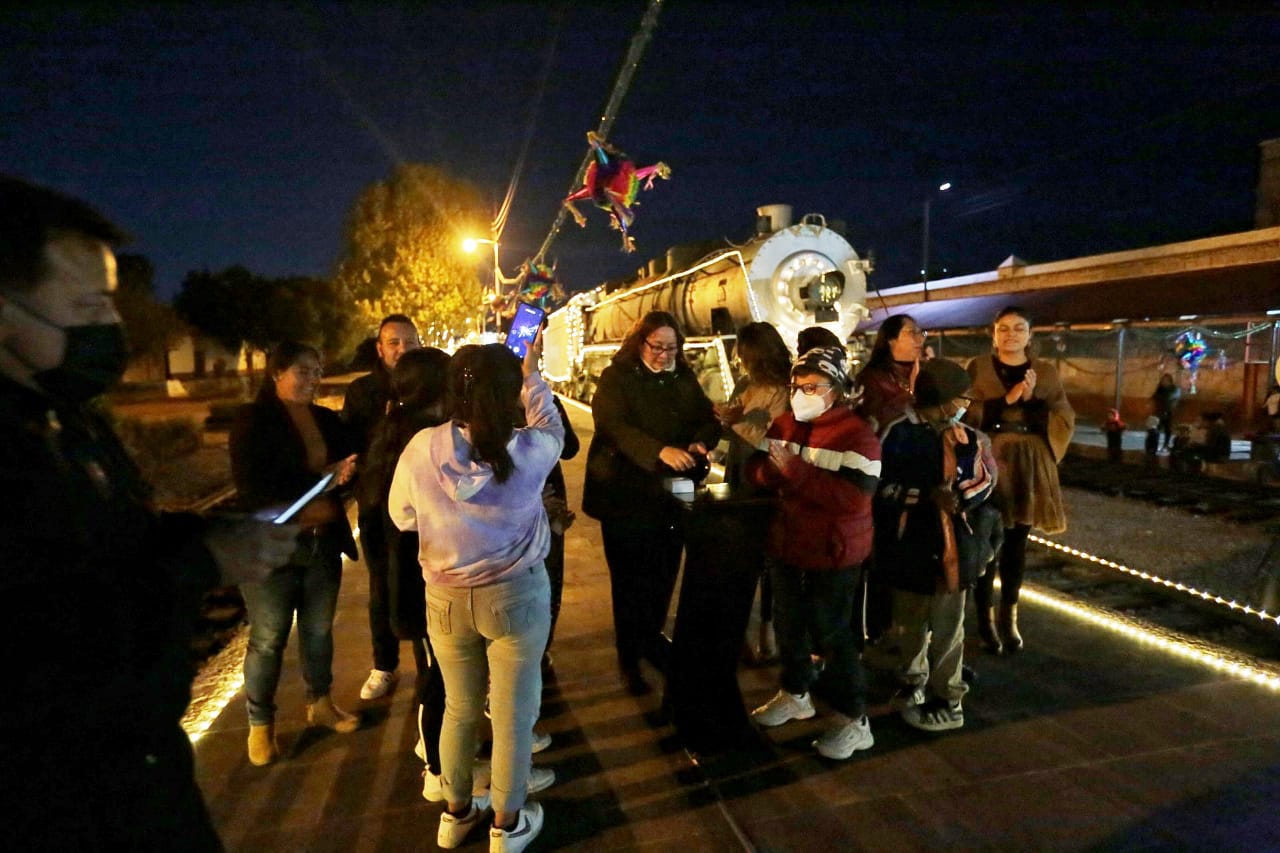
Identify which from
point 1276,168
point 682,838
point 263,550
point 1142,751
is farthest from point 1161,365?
point 263,550

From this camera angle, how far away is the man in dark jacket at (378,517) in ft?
12.6

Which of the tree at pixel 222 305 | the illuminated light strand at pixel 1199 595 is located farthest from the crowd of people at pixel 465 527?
the tree at pixel 222 305

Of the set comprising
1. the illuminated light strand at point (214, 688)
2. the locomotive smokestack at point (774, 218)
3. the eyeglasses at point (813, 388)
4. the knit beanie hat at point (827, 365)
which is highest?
the locomotive smokestack at point (774, 218)

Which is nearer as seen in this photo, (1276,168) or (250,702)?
(250,702)

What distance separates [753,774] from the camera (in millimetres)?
3211

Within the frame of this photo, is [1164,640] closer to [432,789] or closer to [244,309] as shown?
[432,789]

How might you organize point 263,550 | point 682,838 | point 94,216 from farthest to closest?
point 682,838 → point 263,550 → point 94,216

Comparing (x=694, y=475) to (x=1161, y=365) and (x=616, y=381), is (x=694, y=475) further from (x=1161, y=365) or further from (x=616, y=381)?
(x=1161, y=365)

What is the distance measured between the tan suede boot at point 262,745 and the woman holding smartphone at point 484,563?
1085 millimetres

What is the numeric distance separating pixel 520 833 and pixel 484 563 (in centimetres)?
105

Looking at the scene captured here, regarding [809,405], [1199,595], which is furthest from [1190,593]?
[809,405]

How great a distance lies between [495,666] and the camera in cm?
261

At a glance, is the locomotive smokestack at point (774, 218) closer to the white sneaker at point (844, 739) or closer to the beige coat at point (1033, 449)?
the beige coat at point (1033, 449)

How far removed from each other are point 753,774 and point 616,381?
1918 millimetres
